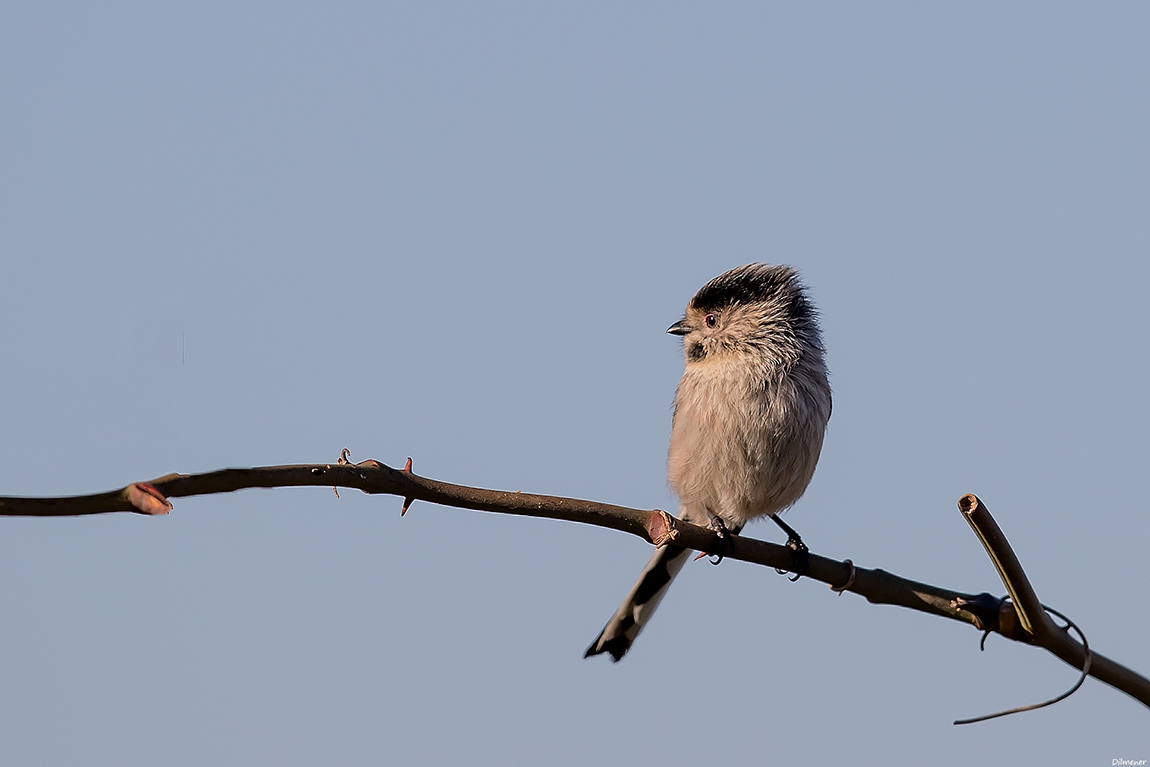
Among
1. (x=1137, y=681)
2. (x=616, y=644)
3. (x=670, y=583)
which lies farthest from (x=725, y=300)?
(x=1137, y=681)

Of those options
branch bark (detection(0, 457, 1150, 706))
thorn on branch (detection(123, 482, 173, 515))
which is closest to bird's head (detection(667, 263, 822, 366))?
branch bark (detection(0, 457, 1150, 706))

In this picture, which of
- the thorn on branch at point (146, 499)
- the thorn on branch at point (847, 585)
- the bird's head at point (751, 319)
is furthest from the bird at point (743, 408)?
the thorn on branch at point (146, 499)

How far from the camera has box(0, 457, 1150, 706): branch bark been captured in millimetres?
1789

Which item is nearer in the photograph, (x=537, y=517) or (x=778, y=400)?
(x=537, y=517)

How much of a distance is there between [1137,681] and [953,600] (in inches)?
20.4

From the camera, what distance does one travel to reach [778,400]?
223 inches

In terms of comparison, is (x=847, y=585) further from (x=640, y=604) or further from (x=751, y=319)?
(x=751, y=319)

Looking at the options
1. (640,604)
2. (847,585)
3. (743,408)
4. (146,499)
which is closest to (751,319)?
(743,408)

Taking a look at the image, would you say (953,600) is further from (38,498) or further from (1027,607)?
(38,498)

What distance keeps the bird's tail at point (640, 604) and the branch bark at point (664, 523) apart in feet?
4.55

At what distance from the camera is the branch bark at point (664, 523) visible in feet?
5.87

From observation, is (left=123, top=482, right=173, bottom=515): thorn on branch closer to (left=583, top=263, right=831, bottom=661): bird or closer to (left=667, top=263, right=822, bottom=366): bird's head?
(left=583, top=263, right=831, bottom=661): bird

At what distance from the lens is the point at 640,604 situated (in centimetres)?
531

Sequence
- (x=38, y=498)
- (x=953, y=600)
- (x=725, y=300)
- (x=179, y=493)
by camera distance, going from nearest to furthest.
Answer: (x=38, y=498), (x=179, y=493), (x=953, y=600), (x=725, y=300)
